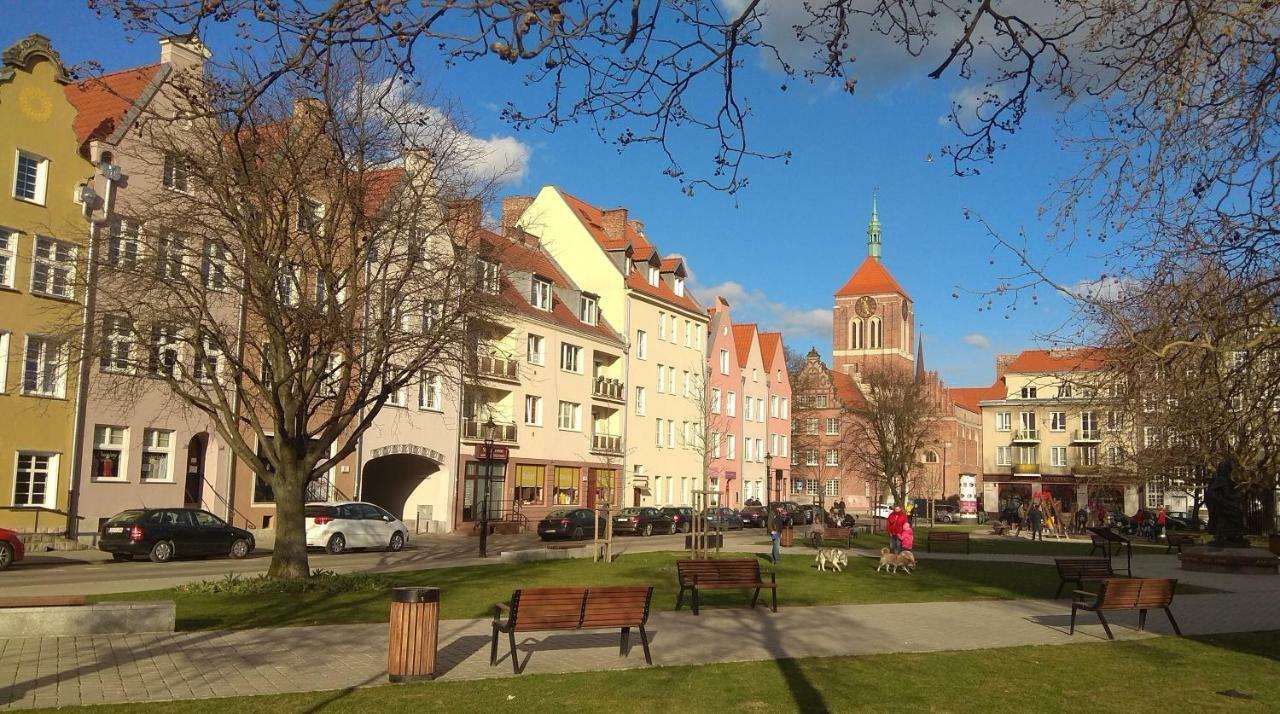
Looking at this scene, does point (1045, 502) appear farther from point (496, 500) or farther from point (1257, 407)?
point (1257, 407)

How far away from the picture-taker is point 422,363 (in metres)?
20.3

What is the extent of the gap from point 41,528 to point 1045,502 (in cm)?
5586

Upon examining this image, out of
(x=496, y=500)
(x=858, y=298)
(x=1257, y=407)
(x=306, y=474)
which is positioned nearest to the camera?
(x=1257, y=407)

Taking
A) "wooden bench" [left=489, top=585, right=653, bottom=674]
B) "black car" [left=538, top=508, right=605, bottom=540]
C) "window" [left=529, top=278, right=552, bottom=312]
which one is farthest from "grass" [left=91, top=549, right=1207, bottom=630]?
"window" [left=529, top=278, right=552, bottom=312]

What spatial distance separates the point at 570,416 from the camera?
52.8 meters

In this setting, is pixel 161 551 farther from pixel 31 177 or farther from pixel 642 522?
pixel 642 522

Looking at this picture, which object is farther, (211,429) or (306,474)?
(211,429)

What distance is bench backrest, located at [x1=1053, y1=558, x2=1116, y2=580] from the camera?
19.2m

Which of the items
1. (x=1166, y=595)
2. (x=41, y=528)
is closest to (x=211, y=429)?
(x=41, y=528)

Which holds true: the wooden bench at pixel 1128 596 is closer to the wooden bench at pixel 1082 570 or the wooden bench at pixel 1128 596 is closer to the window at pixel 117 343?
the wooden bench at pixel 1082 570

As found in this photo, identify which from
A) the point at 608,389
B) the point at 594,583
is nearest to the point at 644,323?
the point at 608,389

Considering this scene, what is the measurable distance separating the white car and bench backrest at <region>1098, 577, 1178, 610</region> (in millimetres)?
Result: 23264

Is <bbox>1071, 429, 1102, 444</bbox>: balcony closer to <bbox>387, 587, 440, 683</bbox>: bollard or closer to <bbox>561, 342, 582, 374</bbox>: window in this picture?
<bbox>561, 342, 582, 374</bbox>: window

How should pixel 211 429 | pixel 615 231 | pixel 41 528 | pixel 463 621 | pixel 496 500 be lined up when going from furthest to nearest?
pixel 615 231 < pixel 496 500 < pixel 211 429 < pixel 41 528 < pixel 463 621
